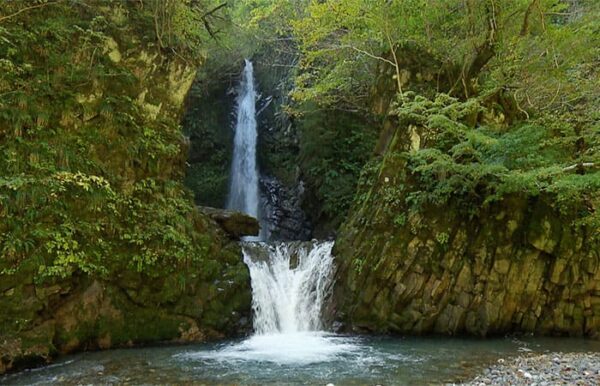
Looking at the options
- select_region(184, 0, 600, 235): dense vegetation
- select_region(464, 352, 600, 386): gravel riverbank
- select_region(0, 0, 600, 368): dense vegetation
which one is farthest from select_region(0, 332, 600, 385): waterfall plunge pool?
select_region(184, 0, 600, 235): dense vegetation

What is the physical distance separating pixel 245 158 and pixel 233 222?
851cm

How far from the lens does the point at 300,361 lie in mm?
7551

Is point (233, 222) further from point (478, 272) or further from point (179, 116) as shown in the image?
point (478, 272)

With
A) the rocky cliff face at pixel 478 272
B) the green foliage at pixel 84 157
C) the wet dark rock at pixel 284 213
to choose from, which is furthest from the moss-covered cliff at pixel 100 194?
the wet dark rock at pixel 284 213

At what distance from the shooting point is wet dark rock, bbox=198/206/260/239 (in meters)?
12.3

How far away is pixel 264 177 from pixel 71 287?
12.5 meters

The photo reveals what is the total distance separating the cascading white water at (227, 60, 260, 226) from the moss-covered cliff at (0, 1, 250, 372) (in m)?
8.17

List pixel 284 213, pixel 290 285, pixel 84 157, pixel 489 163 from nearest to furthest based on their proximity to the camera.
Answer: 1. pixel 84 157
2. pixel 489 163
3. pixel 290 285
4. pixel 284 213

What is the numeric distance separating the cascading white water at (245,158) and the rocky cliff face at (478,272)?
9.50m

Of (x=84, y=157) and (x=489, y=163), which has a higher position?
(x=489, y=163)

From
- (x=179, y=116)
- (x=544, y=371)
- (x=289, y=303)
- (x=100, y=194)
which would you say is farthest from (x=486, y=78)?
(x=100, y=194)

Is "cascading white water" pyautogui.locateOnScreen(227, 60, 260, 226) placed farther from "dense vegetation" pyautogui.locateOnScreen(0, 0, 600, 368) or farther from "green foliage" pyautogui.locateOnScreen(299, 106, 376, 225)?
"dense vegetation" pyautogui.locateOnScreen(0, 0, 600, 368)

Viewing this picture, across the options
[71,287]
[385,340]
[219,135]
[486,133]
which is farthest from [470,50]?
[219,135]

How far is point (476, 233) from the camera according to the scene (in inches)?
424
